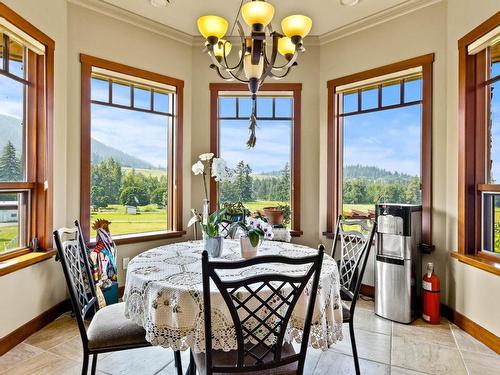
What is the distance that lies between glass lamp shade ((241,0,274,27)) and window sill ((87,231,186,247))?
2544 millimetres

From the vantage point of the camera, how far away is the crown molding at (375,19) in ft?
10.2

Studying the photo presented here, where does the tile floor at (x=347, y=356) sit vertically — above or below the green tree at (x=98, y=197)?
below

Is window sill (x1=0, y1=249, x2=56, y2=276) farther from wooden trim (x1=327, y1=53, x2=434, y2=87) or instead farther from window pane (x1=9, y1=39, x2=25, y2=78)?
wooden trim (x1=327, y1=53, x2=434, y2=87)

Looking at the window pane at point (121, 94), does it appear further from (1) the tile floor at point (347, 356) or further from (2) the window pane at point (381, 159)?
(2) the window pane at point (381, 159)

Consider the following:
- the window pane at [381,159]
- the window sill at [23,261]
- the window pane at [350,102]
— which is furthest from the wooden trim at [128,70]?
the window pane at [381,159]

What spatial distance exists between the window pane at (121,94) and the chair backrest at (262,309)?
2.85 metres

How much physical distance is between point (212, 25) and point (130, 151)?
204cm

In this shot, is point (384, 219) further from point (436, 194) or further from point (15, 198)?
point (15, 198)

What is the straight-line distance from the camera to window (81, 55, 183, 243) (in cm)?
327

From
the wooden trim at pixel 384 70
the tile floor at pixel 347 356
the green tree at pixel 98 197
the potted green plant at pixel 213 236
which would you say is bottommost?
the tile floor at pixel 347 356

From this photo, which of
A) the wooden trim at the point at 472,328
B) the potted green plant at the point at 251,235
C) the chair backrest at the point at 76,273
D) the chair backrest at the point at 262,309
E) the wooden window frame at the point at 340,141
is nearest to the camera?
the chair backrest at the point at 262,309

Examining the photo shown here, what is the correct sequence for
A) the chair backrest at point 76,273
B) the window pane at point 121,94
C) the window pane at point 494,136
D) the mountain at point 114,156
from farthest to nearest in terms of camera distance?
the window pane at point 121,94 < the mountain at point 114,156 < the window pane at point 494,136 < the chair backrest at point 76,273

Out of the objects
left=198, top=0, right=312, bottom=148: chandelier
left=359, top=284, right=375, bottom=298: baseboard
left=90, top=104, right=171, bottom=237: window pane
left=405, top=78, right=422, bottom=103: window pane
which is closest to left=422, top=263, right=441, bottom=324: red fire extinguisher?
left=359, top=284, right=375, bottom=298: baseboard

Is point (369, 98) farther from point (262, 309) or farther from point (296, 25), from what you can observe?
point (262, 309)
